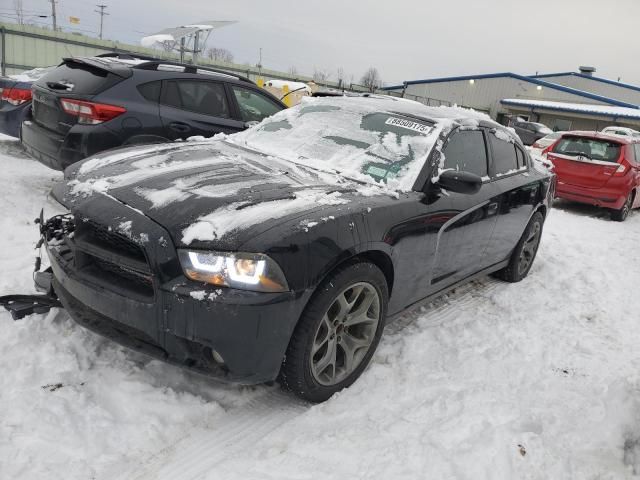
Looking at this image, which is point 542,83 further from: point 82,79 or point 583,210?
point 82,79

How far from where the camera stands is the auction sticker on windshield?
354 centimetres

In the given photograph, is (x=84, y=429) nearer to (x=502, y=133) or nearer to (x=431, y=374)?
(x=431, y=374)

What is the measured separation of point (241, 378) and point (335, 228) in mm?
837

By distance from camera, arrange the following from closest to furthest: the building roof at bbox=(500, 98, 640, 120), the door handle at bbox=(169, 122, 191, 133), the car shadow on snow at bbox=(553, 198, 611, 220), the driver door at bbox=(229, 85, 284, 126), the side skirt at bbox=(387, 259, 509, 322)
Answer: the side skirt at bbox=(387, 259, 509, 322) → the door handle at bbox=(169, 122, 191, 133) → the driver door at bbox=(229, 85, 284, 126) → the car shadow on snow at bbox=(553, 198, 611, 220) → the building roof at bbox=(500, 98, 640, 120)

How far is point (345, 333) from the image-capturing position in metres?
2.80

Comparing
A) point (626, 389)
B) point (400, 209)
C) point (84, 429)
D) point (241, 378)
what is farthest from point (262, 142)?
point (626, 389)

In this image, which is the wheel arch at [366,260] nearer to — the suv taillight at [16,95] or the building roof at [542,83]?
the suv taillight at [16,95]

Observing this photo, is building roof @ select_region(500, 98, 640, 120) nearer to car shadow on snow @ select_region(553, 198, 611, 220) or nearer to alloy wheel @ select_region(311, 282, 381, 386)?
car shadow on snow @ select_region(553, 198, 611, 220)

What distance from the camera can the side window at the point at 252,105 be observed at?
595 cm

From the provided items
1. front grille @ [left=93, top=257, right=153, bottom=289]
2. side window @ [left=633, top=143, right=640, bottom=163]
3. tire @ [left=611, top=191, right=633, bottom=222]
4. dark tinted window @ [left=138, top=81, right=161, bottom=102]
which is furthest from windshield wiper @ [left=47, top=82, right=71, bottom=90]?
side window @ [left=633, top=143, right=640, bottom=163]

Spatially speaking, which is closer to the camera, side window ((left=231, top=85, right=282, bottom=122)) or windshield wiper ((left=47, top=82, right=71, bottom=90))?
windshield wiper ((left=47, top=82, right=71, bottom=90))

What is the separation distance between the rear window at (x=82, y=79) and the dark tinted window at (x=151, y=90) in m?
0.22

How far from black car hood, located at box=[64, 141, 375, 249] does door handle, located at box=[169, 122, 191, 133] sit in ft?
6.07

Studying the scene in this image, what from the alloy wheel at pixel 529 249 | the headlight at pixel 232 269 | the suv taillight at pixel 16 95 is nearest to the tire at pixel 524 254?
the alloy wheel at pixel 529 249
